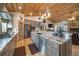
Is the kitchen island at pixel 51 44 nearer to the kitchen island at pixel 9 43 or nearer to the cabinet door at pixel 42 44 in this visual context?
the cabinet door at pixel 42 44

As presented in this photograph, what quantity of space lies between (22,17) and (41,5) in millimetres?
452

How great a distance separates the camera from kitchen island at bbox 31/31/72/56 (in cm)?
262

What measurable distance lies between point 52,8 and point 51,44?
0.72 metres

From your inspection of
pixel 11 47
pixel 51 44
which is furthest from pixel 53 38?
pixel 11 47

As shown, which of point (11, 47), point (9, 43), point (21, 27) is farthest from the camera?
point (21, 27)

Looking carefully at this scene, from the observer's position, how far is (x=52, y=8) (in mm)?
2689

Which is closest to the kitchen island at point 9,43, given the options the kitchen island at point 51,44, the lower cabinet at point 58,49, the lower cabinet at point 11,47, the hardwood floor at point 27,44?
the lower cabinet at point 11,47

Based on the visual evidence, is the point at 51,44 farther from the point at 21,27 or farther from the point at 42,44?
the point at 21,27

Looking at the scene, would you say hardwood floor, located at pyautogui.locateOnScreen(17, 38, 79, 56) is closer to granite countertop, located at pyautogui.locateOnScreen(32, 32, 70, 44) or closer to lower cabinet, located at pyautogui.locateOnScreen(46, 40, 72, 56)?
lower cabinet, located at pyautogui.locateOnScreen(46, 40, 72, 56)

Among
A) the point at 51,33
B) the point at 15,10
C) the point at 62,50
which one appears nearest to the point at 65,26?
the point at 51,33

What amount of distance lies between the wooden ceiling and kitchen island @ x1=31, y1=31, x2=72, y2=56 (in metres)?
0.37

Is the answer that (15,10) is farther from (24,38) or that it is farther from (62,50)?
(62,50)

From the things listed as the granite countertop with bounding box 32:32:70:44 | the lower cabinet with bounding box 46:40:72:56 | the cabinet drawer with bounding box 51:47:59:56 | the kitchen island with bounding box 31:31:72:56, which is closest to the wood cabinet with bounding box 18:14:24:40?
the kitchen island with bounding box 31:31:72:56

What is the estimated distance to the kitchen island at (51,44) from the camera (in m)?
2.62
